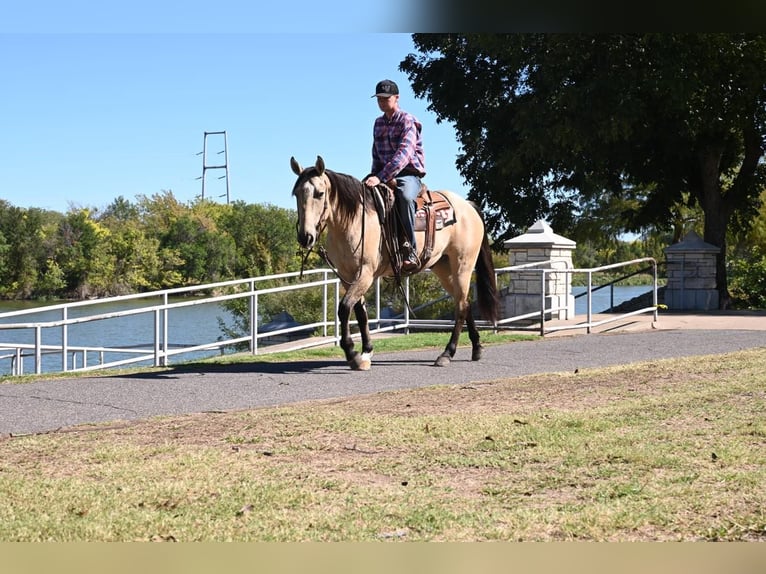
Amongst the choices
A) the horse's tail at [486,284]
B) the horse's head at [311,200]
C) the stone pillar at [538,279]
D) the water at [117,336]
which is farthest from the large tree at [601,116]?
the horse's head at [311,200]

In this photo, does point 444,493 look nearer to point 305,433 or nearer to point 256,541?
point 256,541

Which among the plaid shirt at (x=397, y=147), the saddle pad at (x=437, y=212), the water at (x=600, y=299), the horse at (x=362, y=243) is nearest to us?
the horse at (x=362, y=243)

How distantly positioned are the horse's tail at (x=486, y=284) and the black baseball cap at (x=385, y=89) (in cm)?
254

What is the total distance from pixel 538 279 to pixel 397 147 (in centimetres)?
896

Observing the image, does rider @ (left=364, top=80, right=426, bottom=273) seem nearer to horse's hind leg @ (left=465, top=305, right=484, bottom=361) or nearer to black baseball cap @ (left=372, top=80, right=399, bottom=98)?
black baseball cap @ (left=372, top=80, right=399, bottom=98)

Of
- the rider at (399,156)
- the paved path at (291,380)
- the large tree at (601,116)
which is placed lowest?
the paved path at (291,380)

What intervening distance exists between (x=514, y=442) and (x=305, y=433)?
1.47 m

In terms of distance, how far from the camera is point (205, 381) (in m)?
10.2

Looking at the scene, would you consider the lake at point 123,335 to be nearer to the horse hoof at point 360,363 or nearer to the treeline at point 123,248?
the treeline at point 123,248

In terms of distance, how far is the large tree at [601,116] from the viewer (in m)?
24.8

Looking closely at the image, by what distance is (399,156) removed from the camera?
427 inches

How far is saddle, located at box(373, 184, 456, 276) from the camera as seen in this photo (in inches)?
435

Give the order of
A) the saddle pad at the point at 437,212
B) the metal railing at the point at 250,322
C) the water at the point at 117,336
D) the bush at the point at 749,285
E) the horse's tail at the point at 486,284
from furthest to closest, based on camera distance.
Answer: the bush at the point at 749,285 < the water at the point at 117,336 < the horse's tail at the point at 486,284 < the metal railing at the point at 250,322 < the saddle pad at the point at 437,212

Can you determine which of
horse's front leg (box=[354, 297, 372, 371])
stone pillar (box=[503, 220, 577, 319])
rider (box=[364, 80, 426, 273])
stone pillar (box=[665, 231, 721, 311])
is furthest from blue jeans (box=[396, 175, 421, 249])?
stone pillar (box=[665, 231, 721, 311])
